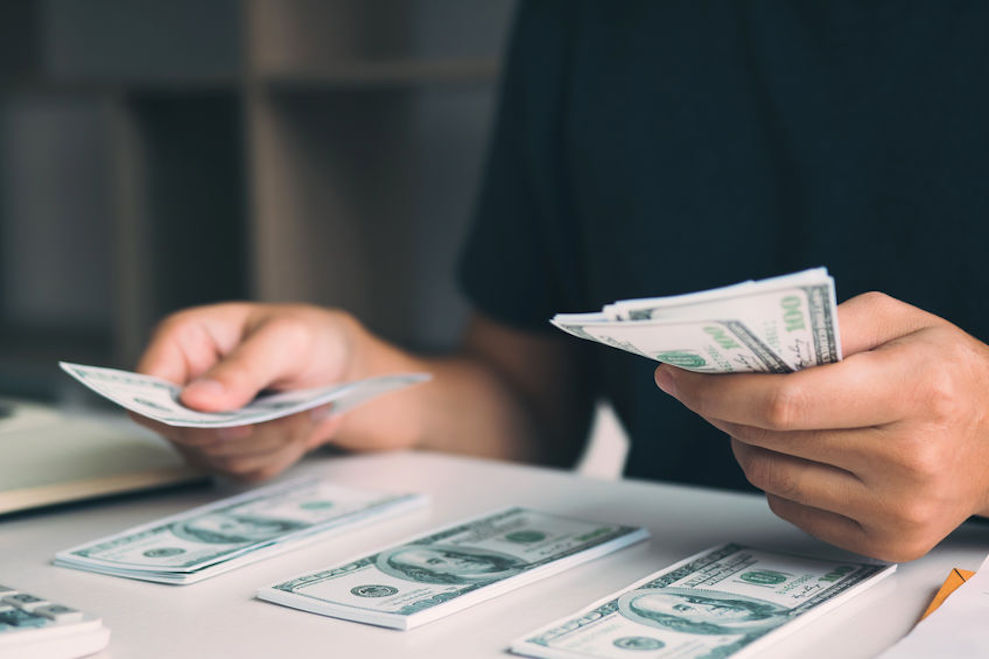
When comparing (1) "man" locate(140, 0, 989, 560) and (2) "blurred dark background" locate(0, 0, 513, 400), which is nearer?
(1) "man" locate(140, 0, 989, 560)

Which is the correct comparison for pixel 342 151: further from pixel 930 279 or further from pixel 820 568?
pixel 820 568

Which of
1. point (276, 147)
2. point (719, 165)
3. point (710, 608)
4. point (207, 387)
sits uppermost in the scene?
point (276, 147)

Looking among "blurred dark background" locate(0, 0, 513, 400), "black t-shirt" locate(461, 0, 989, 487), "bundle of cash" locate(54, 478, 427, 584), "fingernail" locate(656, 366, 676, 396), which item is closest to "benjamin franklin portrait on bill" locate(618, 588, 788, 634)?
"fingernail" locate(656, 366, 676, 396)

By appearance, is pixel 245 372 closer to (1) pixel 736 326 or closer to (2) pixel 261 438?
(2) pixel 261 438

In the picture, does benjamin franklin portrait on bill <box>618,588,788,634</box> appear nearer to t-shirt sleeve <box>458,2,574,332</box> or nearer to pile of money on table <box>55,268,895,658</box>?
pile of money on table <box>55,268,895,658</box>

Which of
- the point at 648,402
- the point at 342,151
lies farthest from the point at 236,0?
the point at 648,402

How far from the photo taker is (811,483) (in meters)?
0.57

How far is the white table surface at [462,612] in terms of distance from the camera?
49 cm

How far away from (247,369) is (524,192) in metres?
0.50

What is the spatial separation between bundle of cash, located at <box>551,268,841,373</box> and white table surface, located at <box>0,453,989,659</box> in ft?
0.42

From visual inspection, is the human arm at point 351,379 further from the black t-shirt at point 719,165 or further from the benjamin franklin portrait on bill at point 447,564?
the benjamin franklin portrait on bill at point 447,564

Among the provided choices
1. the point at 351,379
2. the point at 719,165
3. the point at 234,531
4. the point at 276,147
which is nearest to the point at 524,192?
the point at 719,165

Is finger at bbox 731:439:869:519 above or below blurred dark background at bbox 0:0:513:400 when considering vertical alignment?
below

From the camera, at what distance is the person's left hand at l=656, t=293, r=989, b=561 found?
0.52 m
